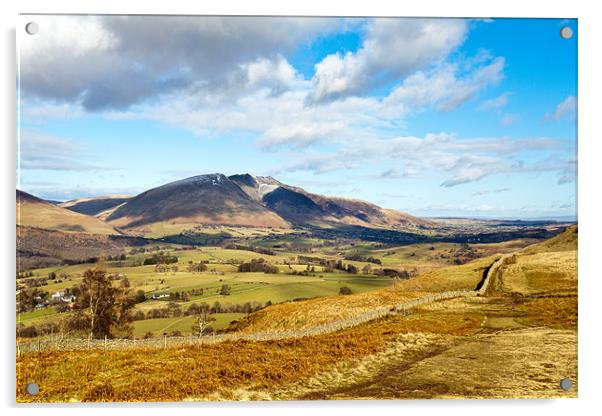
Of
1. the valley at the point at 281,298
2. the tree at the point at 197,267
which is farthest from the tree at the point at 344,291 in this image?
the tree at the point at 197,267

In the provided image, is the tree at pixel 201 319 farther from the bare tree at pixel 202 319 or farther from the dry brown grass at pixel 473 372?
the dry brown grass at pixel 473 372

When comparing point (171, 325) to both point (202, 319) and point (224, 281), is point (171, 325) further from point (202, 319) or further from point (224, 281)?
point (224, 281)
